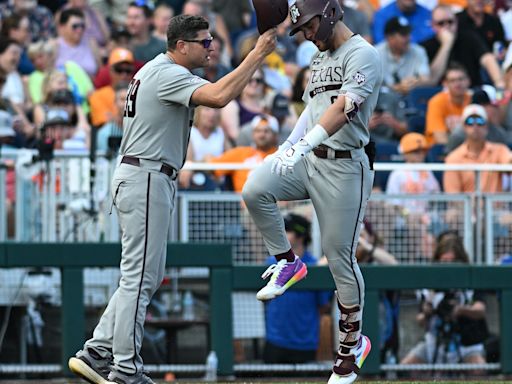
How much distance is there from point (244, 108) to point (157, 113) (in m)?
6.03

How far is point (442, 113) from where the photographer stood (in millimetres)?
13820

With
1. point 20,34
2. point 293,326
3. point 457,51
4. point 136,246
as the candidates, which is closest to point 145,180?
point 136,246

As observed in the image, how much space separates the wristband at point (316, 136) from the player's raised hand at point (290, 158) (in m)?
0.02

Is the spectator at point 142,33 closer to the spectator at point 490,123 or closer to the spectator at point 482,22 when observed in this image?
the spectator at point 490,123

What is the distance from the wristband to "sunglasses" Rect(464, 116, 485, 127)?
5308mm

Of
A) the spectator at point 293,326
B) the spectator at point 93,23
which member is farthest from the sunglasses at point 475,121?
the spectator at point 93,23

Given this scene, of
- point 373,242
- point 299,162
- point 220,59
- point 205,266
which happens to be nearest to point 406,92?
point 220,59

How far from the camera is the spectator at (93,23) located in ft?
48.8

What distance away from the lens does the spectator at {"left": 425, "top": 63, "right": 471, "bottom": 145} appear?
13.6 m

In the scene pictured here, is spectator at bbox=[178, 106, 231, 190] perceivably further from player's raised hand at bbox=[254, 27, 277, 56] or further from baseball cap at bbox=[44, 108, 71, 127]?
player's raised hand at bbox=[254, 27, 277, 56]

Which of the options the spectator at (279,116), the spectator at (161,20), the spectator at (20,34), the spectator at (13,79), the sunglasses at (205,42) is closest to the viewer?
the sunglasses at (205,42)

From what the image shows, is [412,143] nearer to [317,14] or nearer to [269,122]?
[269,122]

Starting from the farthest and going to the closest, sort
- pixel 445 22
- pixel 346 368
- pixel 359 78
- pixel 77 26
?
1. pixel 445 22
2. pixel 77 26
3. pixel 346 368
4. pixel 359 78

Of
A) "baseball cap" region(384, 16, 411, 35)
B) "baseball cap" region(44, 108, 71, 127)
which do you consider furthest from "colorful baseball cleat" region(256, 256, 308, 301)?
"baseball cap" region(384, 16, 411, 35)
